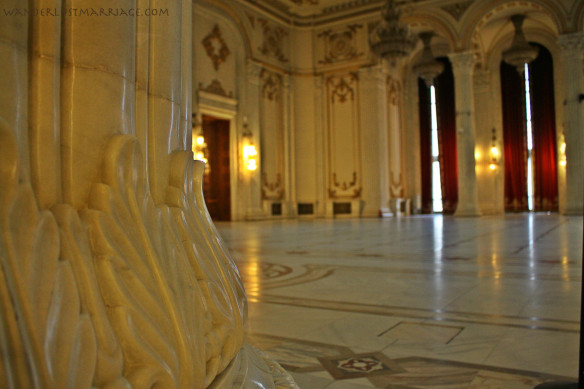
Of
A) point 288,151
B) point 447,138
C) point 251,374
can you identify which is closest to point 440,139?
point 447,138

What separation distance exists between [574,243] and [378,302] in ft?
14.1

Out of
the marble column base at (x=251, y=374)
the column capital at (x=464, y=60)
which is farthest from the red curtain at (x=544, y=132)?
the marble column base at (x=251, y=374)

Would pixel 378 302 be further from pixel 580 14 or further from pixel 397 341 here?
pixel 580 14

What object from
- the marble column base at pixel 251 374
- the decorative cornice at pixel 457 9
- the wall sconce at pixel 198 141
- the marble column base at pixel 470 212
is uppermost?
the decorative cornice at pixel 457 9

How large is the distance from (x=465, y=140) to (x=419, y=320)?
1413 cm

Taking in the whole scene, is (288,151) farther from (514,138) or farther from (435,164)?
(514,138)

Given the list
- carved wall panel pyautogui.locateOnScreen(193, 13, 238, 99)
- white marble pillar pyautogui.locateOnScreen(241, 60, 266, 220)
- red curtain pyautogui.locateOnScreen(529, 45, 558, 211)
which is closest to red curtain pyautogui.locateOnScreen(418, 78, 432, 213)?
red curtain pyautogui.locateOnScreen(529, 45, 558, 211)

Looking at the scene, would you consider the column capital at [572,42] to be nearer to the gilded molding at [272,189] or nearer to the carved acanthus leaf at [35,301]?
the gilded molding at [272,189]

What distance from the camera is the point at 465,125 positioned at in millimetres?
15383

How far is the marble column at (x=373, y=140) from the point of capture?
16203 mm

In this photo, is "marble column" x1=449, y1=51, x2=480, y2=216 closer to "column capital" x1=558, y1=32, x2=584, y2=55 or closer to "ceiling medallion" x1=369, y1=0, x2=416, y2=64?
"column capital" x1=558, y1=32, x2=584, y2=55

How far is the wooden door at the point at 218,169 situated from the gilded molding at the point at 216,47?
1.72 metres

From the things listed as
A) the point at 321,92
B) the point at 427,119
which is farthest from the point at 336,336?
the point at 427,119

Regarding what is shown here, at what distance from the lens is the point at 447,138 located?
20.2 m
